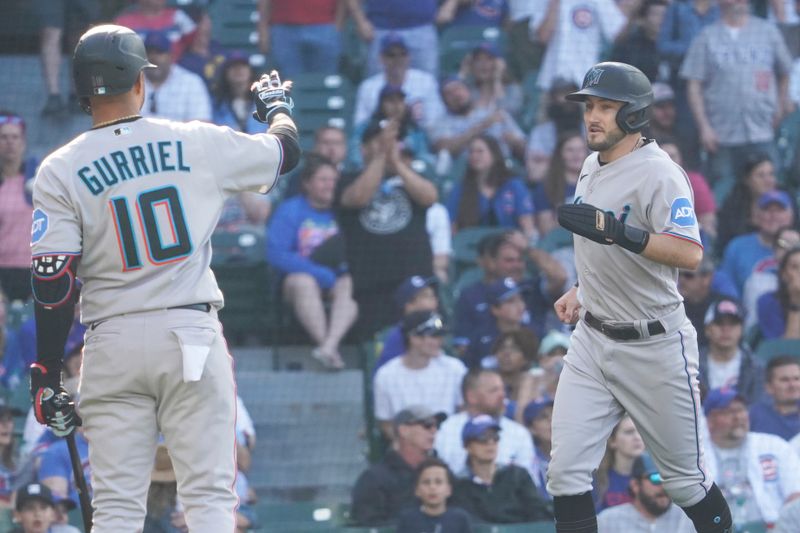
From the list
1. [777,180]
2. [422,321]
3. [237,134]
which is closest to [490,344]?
[422,321]

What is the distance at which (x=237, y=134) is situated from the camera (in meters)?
3.92

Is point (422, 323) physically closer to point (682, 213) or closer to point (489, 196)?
point (489, 196)

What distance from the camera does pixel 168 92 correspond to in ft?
27.8

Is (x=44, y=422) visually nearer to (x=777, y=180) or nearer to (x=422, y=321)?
(x=422, y=321)

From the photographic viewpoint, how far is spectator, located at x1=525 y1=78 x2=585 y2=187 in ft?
28.6

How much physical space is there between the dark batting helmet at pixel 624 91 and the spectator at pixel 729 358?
308 centimetres

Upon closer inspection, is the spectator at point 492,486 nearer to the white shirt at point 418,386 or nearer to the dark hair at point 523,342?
the white shirt at point 418,386

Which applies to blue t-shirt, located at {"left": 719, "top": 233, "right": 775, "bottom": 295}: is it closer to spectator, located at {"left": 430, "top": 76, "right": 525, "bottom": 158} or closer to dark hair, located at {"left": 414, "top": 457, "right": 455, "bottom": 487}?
spectator, located at {"left": 430, "top": 76, "right": 525, "bottom": 158}

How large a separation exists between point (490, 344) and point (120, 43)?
3788 mm

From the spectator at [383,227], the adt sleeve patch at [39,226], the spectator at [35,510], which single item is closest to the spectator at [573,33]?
the spectator at [383,227]

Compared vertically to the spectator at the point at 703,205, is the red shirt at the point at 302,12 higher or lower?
higher

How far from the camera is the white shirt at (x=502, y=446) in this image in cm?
638

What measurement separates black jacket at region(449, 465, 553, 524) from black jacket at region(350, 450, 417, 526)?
21 centimetres

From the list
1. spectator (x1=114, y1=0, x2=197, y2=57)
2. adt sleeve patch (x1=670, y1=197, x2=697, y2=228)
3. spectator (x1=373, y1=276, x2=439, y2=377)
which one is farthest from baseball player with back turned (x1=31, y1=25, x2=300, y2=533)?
spectator (x1=114, y1=0, x2=197, y2=57)
